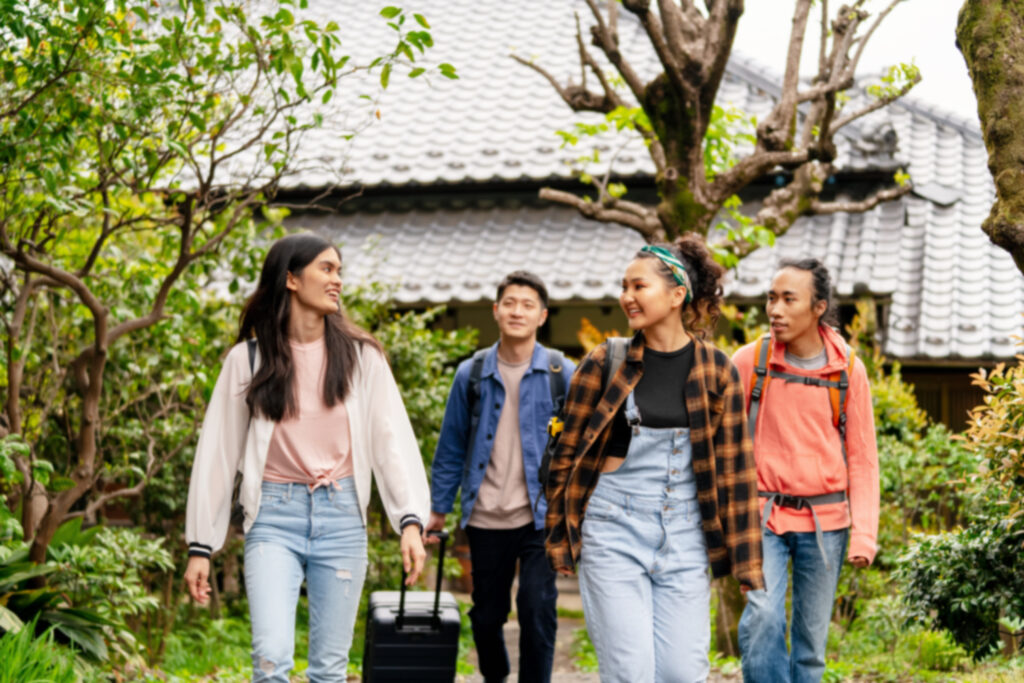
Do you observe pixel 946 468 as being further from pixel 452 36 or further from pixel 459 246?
pixel 452 36

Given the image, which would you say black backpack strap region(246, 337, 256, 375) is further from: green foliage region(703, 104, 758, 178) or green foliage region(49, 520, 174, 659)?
green foliage region(703, 104, 758, 178)

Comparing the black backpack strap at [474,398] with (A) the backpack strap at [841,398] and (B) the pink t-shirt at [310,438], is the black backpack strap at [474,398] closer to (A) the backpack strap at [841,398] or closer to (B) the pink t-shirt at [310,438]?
(B) the pink t-shirt at [310,438]

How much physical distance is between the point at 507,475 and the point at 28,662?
7.38ft

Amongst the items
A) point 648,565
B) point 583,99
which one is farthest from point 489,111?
point 648,565

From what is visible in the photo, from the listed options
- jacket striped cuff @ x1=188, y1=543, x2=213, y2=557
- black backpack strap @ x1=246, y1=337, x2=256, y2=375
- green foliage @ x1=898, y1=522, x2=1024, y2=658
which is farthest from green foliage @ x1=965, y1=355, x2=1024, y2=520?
jacket striped cuff @ x1=188, y1=543, x2=213, y2=557

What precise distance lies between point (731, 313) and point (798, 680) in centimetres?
499

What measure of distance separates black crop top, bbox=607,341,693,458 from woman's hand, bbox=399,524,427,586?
778mm

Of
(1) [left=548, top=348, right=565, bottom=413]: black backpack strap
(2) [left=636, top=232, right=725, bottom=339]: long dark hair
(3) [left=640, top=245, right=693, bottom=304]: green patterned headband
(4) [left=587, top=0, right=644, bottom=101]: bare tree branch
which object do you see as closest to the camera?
(3) [left=640, top=245, right=693, bottom=304]: green patterned headband

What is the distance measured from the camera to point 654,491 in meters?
4.18

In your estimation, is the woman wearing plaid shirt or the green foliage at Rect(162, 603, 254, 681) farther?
the green foliage at Rect(162, 603, 254, 681)

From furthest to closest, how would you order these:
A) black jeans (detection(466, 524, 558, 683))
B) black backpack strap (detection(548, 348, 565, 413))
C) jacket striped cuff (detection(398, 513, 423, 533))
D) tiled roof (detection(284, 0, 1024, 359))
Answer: tiled roof (detection(284, 0, 1024, 359)) < black backpack strap (detection(548, 348, 565, 413)) < black jeans (detection(466, 524, 558, 683)) < jacket striped cuff (detection(398, 513, 423, 533))

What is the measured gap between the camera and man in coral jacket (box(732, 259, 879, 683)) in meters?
4.87

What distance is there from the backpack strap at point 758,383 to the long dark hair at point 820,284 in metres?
0.31

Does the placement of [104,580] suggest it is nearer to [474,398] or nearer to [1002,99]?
[474,398]
